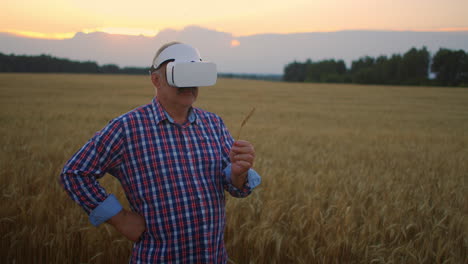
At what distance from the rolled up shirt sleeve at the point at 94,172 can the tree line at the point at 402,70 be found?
5343 cm

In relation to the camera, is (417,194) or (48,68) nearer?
(417,194)

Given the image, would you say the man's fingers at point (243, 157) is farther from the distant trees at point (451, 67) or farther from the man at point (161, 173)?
the distant trees at point (451, 67)

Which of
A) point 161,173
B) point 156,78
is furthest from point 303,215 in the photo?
point 156,78

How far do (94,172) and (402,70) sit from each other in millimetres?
59733

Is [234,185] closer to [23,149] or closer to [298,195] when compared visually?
[298,195]

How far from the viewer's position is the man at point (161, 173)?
1177mm

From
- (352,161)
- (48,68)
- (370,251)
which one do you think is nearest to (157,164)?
(370,251)

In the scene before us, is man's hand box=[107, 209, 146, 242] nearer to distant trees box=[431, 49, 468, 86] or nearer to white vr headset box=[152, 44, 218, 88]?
white vr headset box=[152, 44, 218, 88]

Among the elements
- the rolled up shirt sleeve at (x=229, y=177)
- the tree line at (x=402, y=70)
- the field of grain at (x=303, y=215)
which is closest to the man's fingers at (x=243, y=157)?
the rolled up shirt sleeve at (x=229, y=177)

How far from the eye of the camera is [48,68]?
22766 mm

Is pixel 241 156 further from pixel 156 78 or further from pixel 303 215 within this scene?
pixel 303 215

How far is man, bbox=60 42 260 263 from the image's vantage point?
1.18 metres

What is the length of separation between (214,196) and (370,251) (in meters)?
1.53

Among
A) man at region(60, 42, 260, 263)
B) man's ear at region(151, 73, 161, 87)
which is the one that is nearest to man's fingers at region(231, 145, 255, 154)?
man at region(60, 42, 260, 263)
